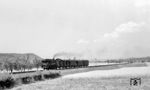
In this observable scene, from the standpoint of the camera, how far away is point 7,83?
3297cm

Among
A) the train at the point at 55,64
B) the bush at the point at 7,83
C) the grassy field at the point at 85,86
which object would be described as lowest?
the grassy field at the point at 85,86

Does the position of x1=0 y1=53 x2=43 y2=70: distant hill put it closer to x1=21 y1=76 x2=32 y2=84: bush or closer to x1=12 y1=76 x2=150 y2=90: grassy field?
x1=21 y1=76 x2=32 y2=84: bush

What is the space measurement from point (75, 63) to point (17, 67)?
18510 mm

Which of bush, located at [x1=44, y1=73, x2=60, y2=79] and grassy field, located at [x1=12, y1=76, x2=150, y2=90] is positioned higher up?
bush, located at [x1=44, y1=73, x2=60, y2=79]

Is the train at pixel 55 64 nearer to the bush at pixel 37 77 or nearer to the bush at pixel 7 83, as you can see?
the bush at pixel 37 77

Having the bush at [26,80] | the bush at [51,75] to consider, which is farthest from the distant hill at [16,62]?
the bush at [26,80]

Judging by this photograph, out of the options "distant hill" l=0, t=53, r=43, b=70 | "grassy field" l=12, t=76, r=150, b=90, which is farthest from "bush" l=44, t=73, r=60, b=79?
"distant hill" l=0, t=53, r=43, b=70

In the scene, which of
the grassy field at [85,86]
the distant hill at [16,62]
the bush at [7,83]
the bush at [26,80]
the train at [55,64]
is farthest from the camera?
the distant hill at [16,62]

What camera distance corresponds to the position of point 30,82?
1538 inches

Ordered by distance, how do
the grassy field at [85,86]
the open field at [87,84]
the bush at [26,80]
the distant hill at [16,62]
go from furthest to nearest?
the distant hill at [16,62], the bush at [26,80], the open field at [87,84], the grassy field at [85,86]

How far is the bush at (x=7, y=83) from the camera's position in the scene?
31855 millimetres

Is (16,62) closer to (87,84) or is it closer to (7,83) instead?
(87,84)

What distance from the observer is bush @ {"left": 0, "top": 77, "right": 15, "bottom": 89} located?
1254 inches

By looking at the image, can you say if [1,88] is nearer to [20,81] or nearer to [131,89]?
[20,81]
